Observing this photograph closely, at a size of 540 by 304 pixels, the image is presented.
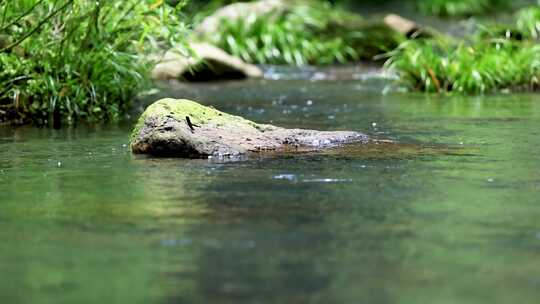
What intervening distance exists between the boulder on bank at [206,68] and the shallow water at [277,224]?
549cm

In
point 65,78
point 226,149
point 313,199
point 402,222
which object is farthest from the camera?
point 65,78

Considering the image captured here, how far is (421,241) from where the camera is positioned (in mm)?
4016

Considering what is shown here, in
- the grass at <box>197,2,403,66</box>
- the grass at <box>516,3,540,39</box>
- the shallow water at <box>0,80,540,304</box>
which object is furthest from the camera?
the grass at <box>197,2,403,66</box>

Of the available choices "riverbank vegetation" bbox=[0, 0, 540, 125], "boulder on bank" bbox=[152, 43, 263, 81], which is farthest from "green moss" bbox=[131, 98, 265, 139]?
"boulder on bank" bbox=[152, 43, 263, 81]

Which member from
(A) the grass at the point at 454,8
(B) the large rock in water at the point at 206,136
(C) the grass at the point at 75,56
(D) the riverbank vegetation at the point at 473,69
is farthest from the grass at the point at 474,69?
(A) the grass at the point at 454,8

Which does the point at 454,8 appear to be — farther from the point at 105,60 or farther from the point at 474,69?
the point at 105,60

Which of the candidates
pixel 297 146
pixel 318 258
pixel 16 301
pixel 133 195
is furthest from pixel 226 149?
pixel 16 301

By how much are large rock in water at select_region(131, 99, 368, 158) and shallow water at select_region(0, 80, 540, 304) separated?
0.51 feet

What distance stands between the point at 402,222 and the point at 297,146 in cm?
234

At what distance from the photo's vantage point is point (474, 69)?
11188mm

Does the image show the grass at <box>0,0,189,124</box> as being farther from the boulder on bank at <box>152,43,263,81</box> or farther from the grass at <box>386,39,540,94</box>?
the boulder on bank at <box>152,43,263,81</box>

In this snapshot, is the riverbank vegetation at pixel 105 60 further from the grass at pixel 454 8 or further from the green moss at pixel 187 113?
the grass at pixel 454 8

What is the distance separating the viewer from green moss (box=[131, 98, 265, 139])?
650 centimetres

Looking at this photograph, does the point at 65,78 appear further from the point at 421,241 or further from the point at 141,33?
the point at 421,241
